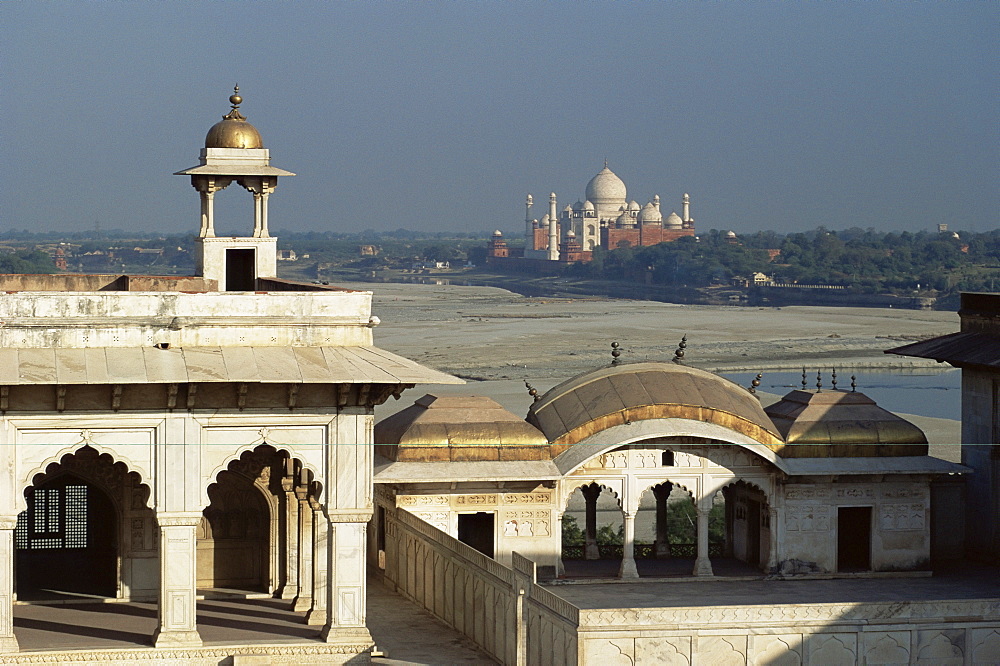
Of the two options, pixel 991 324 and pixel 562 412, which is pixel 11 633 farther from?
pixel 991 324

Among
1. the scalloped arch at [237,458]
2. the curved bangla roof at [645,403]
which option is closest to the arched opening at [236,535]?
the scalloped arch at [237,458]

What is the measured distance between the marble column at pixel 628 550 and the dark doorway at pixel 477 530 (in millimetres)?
1469

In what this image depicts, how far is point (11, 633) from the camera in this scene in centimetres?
1350

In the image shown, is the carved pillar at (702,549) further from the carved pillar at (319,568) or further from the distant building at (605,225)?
the distant building at (605,225)

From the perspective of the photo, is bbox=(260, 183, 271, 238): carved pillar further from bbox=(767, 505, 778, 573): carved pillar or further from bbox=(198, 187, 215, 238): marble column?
bbox=(767, 505, 778, 573): carved pillar

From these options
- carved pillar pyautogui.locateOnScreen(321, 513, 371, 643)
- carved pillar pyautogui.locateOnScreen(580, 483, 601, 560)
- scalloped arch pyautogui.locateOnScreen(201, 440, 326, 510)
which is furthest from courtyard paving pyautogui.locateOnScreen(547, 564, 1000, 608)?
scalloped arch pyautogui.locateOnScreen(201, 440, 326, 510)

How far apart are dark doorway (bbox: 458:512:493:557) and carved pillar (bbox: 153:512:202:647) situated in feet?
16.1

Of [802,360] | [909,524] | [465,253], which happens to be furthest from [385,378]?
[465,253]

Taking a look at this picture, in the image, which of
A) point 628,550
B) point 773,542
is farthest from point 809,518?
point 628,550

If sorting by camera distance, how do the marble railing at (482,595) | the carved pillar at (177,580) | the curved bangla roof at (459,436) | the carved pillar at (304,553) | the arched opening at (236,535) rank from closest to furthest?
the marble railing at (482,595) → the carved pillar at (177,580) → the carved pillar at (304,553) → the arched opening at (236,535) → the curved bangla roof at (459,436)

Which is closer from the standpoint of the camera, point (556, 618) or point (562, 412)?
point (556, 618)

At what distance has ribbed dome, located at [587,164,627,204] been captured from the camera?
154125mm

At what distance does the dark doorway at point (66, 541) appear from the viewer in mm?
16172

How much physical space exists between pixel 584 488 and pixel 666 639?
601 centimetres
